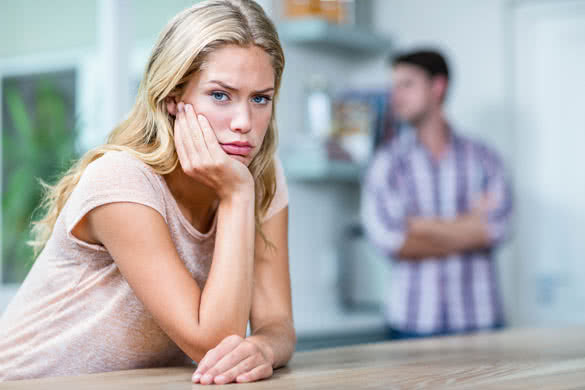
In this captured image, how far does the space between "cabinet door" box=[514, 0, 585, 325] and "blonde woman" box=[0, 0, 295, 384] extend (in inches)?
90.8

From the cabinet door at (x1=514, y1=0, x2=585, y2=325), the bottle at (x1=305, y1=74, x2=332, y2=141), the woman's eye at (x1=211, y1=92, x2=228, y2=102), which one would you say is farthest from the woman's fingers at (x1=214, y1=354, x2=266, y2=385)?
the cabinet door at (x1=514, y1=0, x2=585, y2=325)

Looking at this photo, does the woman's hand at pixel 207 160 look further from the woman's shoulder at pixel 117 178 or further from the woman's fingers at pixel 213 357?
the woman's fingers at pixel 213 357

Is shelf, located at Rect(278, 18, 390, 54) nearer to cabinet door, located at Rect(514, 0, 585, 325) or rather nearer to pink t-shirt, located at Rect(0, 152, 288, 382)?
cabinet door, located at Rect(514, 0, 585, 325)

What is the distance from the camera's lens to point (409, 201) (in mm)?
2912

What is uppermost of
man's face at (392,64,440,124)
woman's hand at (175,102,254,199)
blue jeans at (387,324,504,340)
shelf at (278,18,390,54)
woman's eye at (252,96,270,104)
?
shelf at (278,18,390,54)

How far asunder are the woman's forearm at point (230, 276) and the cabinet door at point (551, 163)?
2.44 m

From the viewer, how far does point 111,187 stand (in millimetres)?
1118

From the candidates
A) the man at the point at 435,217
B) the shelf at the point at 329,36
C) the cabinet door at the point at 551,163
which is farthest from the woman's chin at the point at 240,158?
the cabinet door at the point at 551,163

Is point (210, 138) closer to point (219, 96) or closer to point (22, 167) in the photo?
point (219, 96)

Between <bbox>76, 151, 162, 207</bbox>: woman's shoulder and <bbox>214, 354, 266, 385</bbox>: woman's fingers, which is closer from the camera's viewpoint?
<bbox>214, 354, 266, 385</bbox>: woman's fingers

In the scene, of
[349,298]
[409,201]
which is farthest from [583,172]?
[349,298]

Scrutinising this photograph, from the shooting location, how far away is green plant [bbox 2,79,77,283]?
2818 millimetres

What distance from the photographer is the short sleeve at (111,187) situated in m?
1.11

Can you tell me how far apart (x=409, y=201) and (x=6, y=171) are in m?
1.47
